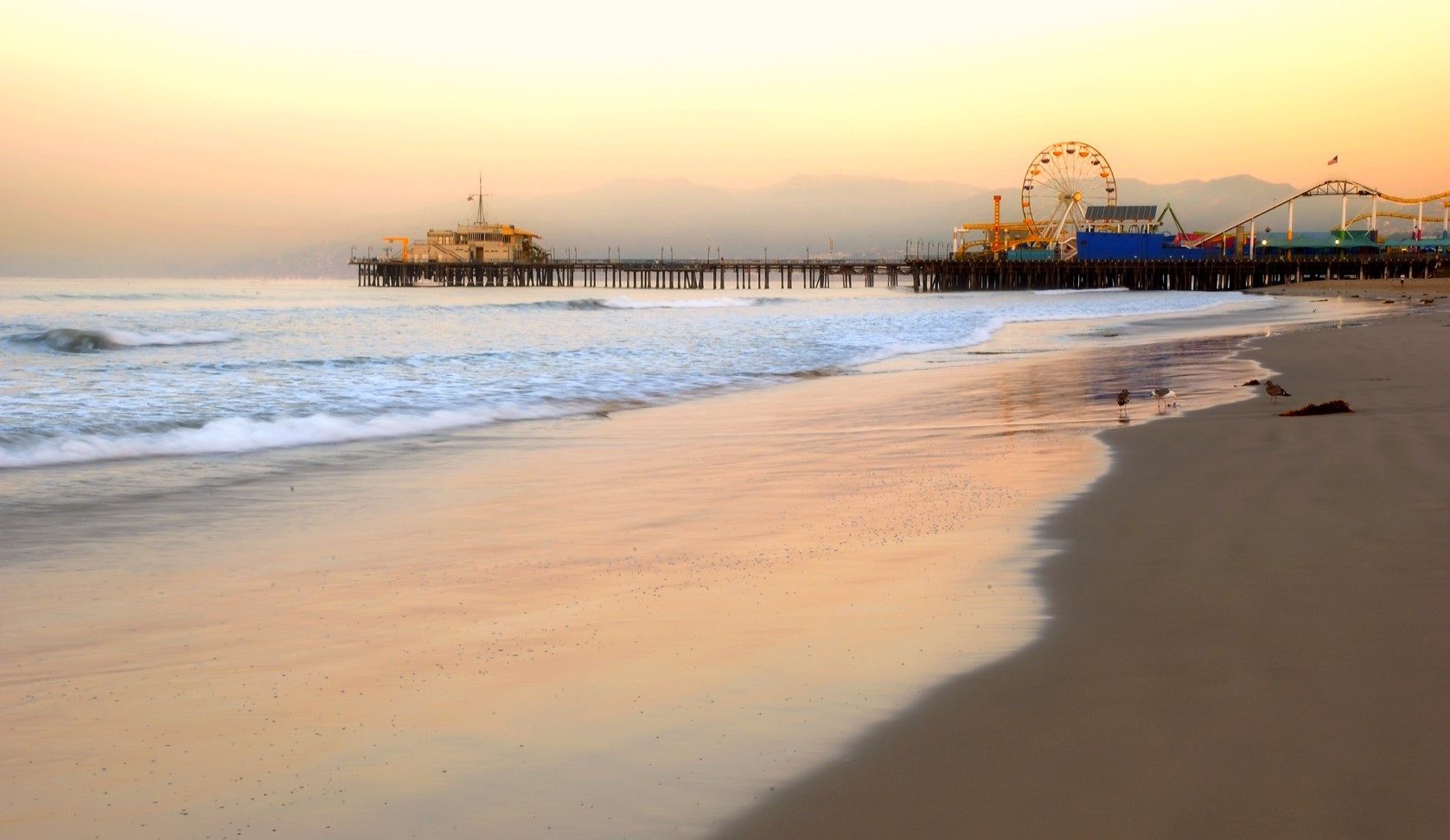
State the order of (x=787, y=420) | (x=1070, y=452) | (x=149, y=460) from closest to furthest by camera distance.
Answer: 1. (x=1070, y=452)
2. (x=149, y=460)
3. (x=787, y=420)

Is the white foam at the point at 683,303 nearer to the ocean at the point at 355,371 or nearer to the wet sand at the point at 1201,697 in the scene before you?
the ocean at the point at 355,371

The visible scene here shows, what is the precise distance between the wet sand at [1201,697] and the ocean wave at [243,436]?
19.9 feet

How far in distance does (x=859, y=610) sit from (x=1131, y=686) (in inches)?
41.3

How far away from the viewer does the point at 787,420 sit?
1007cm

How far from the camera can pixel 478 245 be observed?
355ft

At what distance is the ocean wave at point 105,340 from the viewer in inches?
903

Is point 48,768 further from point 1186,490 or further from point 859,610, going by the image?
point 1186,490

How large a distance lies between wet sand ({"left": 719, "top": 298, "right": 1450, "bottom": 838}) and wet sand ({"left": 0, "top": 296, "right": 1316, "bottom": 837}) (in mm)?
199

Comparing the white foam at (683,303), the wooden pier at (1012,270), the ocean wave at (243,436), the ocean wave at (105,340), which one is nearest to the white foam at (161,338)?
the ocean wave at (105,340)

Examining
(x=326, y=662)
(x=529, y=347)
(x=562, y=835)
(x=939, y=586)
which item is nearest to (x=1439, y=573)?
(x=939, y=586)

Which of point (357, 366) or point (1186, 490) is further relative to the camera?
point (357, 366)

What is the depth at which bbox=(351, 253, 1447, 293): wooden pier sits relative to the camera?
266 ft

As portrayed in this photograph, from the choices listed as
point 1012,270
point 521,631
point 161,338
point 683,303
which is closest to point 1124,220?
point 1012,270

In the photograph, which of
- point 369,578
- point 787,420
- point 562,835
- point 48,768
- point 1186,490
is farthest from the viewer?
point 787,420
